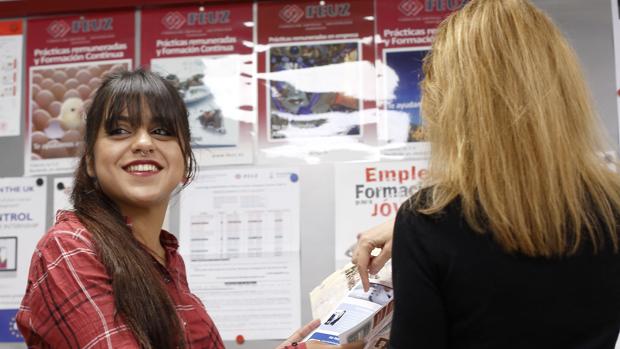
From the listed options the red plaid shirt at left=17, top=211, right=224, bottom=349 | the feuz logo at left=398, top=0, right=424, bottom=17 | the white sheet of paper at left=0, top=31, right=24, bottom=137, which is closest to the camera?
the red plaid shirt at left=17, top=211, right=224, bottom=349

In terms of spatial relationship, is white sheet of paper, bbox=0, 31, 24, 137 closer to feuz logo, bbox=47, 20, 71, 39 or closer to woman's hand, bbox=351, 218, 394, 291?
feuz logo, bbox=47, 20, 71, 39

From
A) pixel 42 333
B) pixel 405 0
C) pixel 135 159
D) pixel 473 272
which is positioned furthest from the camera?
pixel 405 0

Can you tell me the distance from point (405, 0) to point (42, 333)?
5.10ft

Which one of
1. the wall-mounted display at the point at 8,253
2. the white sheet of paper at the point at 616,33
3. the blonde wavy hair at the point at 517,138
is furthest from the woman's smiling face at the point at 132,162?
the white sheet of paper at the point at 616,33

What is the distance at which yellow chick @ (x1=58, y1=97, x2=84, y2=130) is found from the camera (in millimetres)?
2332

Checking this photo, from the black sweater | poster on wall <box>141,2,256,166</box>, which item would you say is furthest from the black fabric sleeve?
poster on wall <box>141,2,256,166</box>

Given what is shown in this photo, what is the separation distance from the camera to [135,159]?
1377 mm

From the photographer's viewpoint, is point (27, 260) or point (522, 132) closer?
point (522, 132)

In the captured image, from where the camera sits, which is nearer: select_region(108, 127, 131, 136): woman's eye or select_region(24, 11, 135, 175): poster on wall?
A: select_region(108, 127, 131, 136): woman's eye

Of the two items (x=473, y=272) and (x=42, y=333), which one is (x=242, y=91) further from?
(x=473, y=272)

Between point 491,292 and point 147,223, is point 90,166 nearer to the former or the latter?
point 147,223

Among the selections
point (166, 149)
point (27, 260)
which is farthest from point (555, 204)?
point (27, 260)

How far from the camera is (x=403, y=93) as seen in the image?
221 cm

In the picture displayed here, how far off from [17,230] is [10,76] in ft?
1.74
